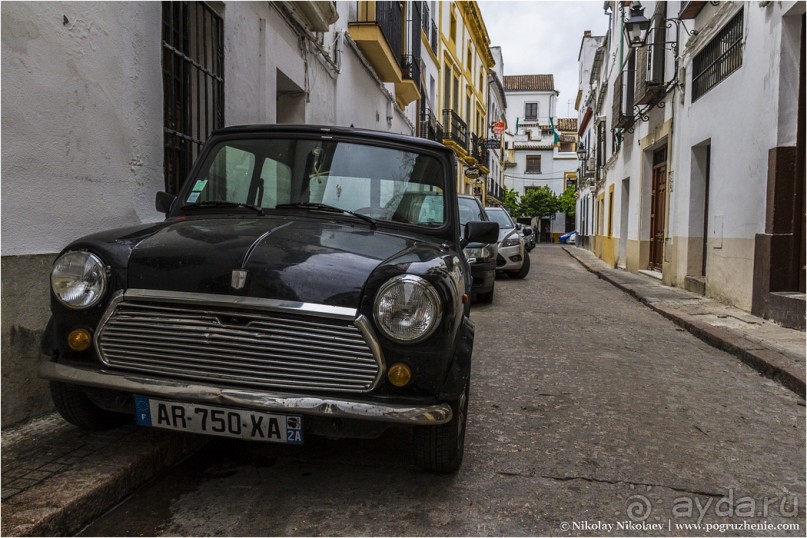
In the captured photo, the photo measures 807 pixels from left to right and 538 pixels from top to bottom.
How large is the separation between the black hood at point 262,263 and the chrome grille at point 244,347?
0.27 ft

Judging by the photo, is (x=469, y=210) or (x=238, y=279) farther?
(x=469, y=210)

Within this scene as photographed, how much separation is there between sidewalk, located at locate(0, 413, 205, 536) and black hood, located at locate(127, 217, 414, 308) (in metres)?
0.79

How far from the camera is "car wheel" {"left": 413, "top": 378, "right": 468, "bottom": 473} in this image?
8.33 ft

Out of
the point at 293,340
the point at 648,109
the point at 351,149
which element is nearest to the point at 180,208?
the point at 351,149

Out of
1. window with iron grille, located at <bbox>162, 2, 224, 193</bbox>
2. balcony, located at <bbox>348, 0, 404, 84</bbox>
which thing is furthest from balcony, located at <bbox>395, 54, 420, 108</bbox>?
window with iron grille, located at <bbox>162, 2, 224, 193</bbox>

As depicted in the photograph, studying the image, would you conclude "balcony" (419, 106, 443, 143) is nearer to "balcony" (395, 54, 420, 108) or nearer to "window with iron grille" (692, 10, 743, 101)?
"balcony" (395, 54, 420, 108)

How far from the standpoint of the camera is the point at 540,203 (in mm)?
47906

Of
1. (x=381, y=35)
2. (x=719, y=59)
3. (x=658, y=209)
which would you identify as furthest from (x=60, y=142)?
Answer: (x=658, y=209)

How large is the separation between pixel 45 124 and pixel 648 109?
12153 mm

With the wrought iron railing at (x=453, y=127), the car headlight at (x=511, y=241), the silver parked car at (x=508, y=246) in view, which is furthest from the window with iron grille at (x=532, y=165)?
the car headlight at (x=511, y=241)

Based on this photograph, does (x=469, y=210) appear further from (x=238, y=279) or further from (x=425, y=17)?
(x=425, y=17)

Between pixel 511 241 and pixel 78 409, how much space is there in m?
9.89

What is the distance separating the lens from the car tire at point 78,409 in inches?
107

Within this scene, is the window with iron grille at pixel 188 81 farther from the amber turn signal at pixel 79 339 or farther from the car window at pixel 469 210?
the car window at pixel 469 210
